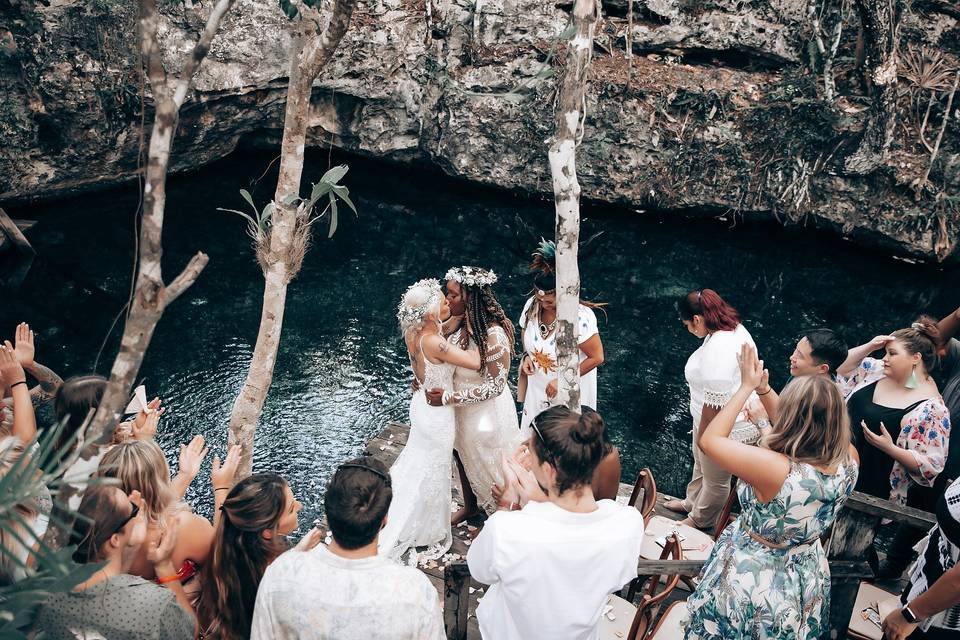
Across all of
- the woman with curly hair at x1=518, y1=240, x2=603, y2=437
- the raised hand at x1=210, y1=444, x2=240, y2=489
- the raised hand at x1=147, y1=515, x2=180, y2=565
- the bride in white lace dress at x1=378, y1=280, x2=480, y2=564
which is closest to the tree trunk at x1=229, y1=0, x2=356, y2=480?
the raised hand at x1=210, y1=444, x2=240, y2=489

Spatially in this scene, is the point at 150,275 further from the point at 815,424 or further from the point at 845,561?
the point at 845,561

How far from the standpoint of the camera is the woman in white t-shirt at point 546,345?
15.8 feet

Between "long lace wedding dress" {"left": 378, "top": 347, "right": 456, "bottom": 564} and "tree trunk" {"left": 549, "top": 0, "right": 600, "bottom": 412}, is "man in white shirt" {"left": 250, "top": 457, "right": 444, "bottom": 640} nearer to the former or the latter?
"tree trunk" {"left": 549, "top": 0, "right": 600, "bottom": 412}

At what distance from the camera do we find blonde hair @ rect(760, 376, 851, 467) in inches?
113

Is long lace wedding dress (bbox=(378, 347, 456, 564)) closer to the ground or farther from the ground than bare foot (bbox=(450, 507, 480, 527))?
farther from the ground

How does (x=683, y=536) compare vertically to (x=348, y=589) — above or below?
below

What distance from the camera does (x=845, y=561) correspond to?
357cm

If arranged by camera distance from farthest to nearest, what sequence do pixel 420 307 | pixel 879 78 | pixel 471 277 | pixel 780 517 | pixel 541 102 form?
pixel 541 102
pixel 879 78
pixel 471 277
pixel 420 307
pixel 780 517

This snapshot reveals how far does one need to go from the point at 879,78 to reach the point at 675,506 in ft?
28.6

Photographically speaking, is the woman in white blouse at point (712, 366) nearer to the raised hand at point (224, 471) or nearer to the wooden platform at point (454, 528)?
the wooden platform at point (454, 528)

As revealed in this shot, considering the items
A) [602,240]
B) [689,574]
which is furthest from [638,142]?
[689,574]

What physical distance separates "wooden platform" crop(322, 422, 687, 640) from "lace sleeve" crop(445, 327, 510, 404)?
0.93m

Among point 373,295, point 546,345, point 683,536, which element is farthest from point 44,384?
point 373,295

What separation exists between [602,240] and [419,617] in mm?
10145
